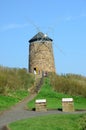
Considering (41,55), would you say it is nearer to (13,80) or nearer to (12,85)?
(13,80)

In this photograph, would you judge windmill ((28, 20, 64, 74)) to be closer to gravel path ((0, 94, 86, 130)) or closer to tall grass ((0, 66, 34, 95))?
tall grass ((0, 66, 34, 95))

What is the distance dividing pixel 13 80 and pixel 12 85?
3.36 feet

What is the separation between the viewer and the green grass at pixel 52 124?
14.1 metres

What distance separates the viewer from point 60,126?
1452cm

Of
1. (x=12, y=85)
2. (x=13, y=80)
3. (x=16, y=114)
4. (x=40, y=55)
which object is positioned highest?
(x=40, y=55)

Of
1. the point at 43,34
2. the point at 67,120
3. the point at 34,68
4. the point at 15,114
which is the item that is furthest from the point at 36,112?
the point at 43,34

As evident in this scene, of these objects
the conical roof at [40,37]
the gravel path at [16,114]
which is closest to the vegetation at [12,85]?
the gravel path at [16,114]

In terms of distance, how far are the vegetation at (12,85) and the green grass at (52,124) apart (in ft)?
18.5

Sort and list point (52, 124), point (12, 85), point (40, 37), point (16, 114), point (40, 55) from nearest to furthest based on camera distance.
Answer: point (52, 124) → point (16, 114) → point (12, 85) → point (40, 55) → point (40, 37)

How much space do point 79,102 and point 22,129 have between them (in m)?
13.6

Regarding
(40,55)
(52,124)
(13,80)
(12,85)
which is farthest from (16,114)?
(40,55)

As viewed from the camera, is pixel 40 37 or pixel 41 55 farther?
pixel 40 37

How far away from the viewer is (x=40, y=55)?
5191 centimetres

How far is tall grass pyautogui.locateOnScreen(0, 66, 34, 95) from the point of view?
2728 cm
